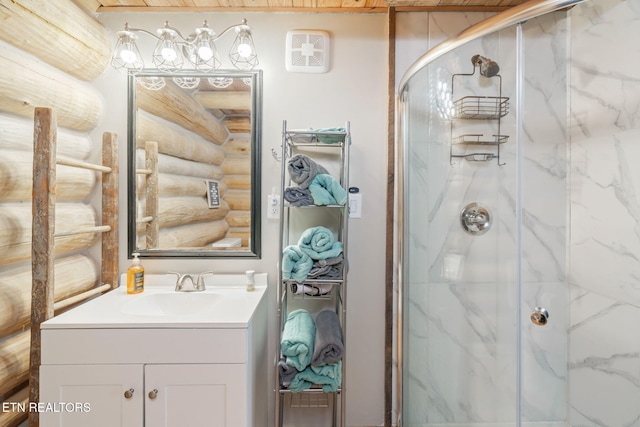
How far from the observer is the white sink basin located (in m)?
1.50

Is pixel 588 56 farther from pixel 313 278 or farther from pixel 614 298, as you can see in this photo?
pixel 313 278

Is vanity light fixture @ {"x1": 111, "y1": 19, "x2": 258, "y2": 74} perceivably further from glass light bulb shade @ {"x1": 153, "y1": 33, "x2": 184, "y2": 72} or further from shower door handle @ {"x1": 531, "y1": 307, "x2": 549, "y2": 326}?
shower door handle @ {"x1": 531, "y1": 307, "x2": 549, "y2": 326}

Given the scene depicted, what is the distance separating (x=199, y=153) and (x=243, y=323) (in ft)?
2.99

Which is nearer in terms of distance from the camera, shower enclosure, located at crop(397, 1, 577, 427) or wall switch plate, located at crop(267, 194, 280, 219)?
shower enclosure, located at crop(397, 1, 577, 427)

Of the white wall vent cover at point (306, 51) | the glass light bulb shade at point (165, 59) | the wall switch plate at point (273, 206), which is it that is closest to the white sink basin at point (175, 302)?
the wall switch plate at point (273, 206)

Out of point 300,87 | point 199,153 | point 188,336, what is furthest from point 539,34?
point 188,336

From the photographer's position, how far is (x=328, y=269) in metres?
1.46

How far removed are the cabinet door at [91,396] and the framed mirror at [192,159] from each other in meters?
0.64

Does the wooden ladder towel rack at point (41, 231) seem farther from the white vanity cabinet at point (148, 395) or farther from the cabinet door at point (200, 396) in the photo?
the cabinet door at point (200, 396)

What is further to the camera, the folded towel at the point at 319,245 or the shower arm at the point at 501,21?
the folded towel at the point at 319,245

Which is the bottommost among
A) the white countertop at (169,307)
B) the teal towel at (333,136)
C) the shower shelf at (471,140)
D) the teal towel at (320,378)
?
the teal towel at (320,378)

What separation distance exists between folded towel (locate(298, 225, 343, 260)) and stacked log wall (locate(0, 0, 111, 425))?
109 centimetres

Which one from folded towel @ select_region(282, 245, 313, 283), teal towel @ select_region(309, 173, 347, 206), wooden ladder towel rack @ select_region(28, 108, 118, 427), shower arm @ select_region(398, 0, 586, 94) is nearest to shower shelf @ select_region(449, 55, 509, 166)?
shower arm @ select_region(398, 0, 586, 94)

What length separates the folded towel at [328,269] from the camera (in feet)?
4.73
